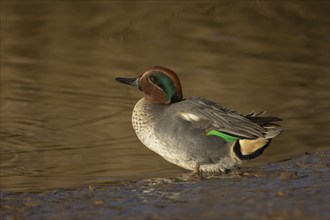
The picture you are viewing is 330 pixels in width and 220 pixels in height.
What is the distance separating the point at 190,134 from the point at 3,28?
5361 millimetres

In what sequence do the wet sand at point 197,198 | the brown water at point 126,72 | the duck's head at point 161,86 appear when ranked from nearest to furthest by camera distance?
the wet sand at point 197,198 < the duck's head at point 161,86 < the brown water at point 126,72

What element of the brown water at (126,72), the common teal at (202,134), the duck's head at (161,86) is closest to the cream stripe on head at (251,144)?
the common teal at (202,134)

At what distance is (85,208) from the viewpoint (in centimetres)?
559

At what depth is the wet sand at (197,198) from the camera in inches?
209

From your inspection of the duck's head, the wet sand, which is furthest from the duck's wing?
the wet sand

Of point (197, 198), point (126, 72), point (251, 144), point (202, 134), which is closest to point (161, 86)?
point (202, 134)

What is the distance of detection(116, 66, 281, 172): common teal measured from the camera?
641 centimetres

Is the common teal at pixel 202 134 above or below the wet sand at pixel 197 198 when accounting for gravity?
above

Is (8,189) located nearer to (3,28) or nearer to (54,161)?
(54,161)

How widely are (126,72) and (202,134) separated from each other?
10.3ft

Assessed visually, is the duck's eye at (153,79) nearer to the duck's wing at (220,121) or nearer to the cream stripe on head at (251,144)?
the duck's wing at (220,121)

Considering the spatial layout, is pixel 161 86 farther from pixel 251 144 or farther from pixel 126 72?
pixel 126 72

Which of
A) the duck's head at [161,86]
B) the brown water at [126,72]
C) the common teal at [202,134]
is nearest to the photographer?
the common teal at [202,134]

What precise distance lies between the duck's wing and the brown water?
0.48 metres
